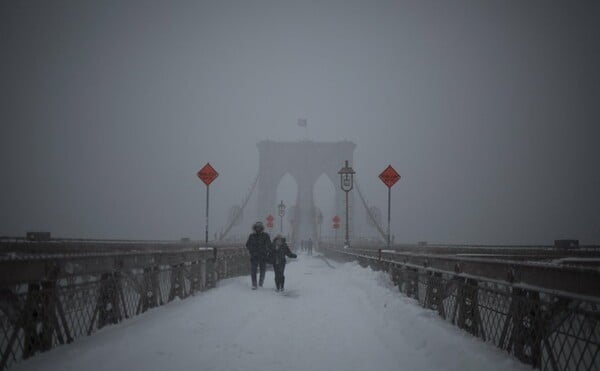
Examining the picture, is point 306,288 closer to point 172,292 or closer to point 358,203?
point 172,292

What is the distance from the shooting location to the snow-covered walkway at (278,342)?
441cm

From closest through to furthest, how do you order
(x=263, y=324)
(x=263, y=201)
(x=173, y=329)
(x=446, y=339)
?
1. (x=446, y=339)
2. (x=173, y=329)
3. (x=263, y=324)
4. (x=263, y=201)

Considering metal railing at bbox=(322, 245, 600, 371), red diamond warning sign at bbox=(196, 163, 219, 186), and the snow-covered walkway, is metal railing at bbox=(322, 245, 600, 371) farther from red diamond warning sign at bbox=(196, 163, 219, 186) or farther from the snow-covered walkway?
red diamond warning sign at bbox=(196, 163, 219, 186)

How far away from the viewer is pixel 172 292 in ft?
28.7

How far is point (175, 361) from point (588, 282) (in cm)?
387

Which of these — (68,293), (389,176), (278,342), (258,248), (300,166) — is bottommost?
(278,342)

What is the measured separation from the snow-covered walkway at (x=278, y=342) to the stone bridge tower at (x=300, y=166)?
8105cm

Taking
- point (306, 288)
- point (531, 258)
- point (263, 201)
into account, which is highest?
point (263, 201)

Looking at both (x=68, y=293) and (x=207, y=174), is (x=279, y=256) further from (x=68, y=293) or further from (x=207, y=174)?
(x=68, y=293)

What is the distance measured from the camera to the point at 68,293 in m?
5.09

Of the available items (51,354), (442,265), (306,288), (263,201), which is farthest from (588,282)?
(263,201)

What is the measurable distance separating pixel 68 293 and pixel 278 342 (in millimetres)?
2555

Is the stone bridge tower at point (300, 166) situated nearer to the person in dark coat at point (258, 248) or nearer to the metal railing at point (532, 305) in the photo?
the person in dark coat at point (258, 248)

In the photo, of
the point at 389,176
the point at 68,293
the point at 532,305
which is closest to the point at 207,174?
the point at 389,176
